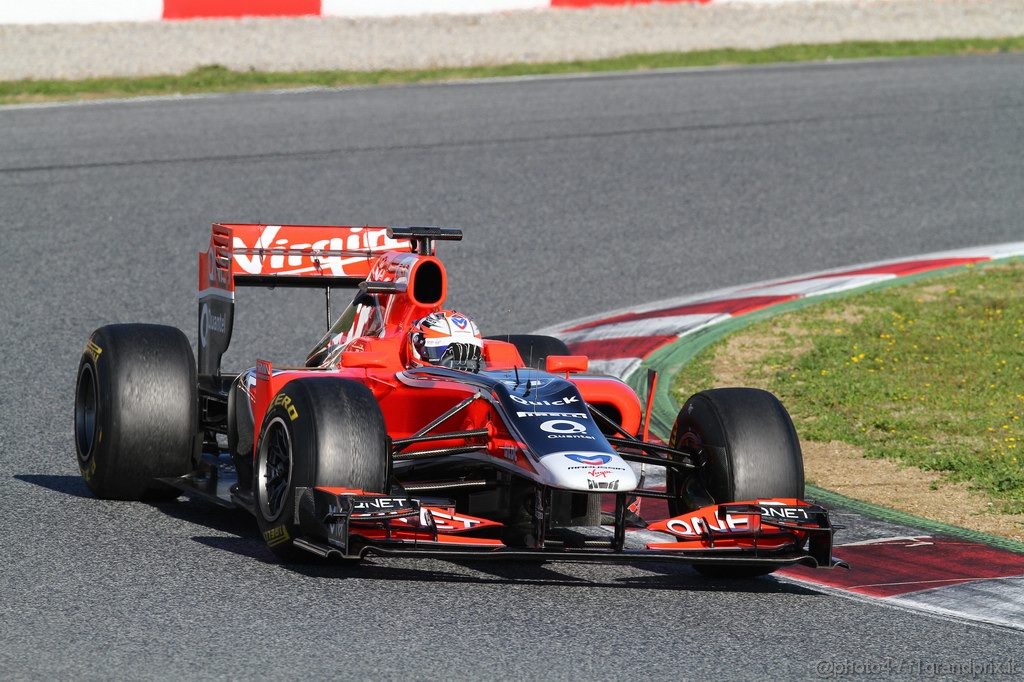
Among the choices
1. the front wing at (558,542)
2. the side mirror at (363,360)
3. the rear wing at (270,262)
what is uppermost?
the rear wing at (270,262)

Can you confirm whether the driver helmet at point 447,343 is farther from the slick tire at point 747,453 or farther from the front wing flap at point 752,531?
the front wing flap at point 752,531

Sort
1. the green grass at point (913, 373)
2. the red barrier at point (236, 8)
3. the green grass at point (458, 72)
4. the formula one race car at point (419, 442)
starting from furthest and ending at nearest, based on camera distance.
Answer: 1. the red barrier at point (236, 8)
2. the green grass at point (458, 72)
3. the green grass at point (913, 373)
4. the formula one race car at point (419, 442)

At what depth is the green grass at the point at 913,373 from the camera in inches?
348

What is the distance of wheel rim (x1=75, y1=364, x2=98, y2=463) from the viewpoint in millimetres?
7883

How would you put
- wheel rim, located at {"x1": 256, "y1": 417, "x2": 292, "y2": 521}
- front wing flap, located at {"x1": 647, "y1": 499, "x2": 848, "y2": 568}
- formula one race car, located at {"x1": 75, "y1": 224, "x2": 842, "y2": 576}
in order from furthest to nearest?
wheel rim, located at {"x1": 256, "y1": 417, "x2": 292, "y2": 521}, front wing flap, located at {"x1": 647, "y1": 499, "x2": 848, "y2": 568}, formula one race car, located at {"x1": 75, "y1": 224, "x2": 842, "y2": 576}

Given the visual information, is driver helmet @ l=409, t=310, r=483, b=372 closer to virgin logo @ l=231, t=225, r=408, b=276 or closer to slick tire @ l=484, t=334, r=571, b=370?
slick tire @ l=484, t=334, r=571, b=370

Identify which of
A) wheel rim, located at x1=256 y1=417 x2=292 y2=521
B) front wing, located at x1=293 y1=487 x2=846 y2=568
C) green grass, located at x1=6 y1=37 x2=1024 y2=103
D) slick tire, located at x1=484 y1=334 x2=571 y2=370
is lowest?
front wing, located at x1=293 y1=487 x2=846 y2=568

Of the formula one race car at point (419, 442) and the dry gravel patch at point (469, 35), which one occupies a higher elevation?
the dry gravel patch at point (469, 35)

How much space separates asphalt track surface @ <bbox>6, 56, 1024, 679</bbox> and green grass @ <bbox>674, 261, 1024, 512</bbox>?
5.39 ft

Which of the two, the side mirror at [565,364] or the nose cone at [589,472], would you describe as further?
the side mirror at [565,364]

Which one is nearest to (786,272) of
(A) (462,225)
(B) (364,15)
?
(A) (462,225)

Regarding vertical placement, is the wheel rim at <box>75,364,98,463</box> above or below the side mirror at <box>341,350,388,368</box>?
below

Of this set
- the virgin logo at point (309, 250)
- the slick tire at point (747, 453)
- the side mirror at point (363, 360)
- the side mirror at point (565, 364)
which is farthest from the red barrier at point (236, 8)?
Answer: the slick tire at point (747, 453)

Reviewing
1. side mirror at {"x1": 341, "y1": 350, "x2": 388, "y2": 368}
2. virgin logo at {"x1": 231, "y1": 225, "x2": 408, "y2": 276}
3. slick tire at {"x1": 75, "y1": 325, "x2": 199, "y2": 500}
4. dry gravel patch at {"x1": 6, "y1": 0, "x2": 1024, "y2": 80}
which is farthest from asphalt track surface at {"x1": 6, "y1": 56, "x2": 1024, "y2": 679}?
dry gravel patch at {"x1": 6, "y1": 0, "x2": 1024, "y2": 80}
